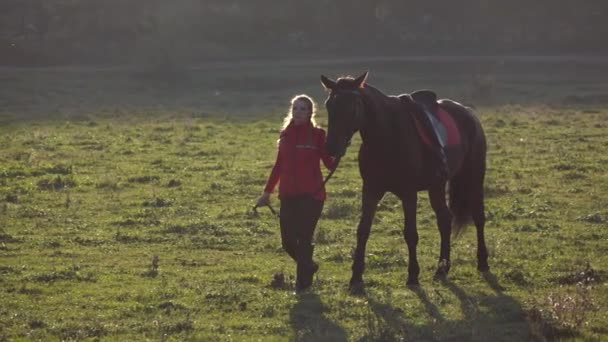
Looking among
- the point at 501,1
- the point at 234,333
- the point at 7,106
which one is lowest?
the point at 234,333

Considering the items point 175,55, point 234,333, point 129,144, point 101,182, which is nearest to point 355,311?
point 234,333

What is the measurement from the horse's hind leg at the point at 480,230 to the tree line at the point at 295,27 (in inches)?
1770

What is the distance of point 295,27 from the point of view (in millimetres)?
65688

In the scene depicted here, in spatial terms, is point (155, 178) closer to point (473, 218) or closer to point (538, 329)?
point (473, 218)

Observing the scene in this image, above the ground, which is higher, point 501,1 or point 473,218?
point 501,1

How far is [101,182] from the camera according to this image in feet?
59.9

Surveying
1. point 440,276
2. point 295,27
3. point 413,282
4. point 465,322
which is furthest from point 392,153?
point 295,27

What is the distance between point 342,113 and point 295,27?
57.2 m

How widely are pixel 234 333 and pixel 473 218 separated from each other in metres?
4.01

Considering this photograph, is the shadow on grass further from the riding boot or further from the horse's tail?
the horse's tail

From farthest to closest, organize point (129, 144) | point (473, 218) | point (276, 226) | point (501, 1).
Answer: point (501, 1) → point (129, 144) → point (276, 226) → point (473, 218)

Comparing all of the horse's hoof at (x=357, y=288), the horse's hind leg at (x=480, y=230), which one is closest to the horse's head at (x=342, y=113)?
the horse's hoof at (x=357, y=288)

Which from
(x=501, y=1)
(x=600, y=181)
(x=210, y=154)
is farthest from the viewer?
(x=501, y=1)

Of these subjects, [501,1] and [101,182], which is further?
[501,1]
